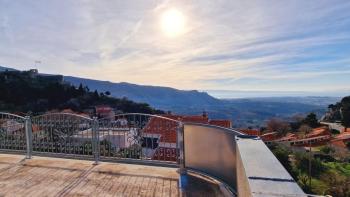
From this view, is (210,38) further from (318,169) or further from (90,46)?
(318,169)

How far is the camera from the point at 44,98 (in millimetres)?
31156

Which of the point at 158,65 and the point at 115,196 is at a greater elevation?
the point at 158,65

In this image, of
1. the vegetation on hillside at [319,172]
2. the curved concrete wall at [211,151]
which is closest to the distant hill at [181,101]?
the vegetation on hillside at [319,172]

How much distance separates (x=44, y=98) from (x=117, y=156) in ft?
92.7

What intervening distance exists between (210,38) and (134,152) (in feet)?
20.3

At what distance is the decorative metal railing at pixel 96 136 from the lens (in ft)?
18.0

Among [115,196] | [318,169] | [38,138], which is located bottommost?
[318,169]

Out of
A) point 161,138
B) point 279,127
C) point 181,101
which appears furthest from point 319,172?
point 181,101

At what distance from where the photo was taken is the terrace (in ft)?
14.2

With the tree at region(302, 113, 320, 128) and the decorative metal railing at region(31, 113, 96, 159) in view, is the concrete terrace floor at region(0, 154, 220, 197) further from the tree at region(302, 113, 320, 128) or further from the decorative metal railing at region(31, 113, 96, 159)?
the tree at region(302, 113, 320, 128)

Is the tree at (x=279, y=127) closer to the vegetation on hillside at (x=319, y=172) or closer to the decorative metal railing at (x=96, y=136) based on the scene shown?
the vegetation on hillside at (x=319, y=172)

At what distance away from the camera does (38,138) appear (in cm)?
661

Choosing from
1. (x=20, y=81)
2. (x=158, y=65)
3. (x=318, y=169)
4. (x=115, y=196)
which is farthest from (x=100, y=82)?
(x=115, y=196)

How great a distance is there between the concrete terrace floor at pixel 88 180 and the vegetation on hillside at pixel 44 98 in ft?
72.6
